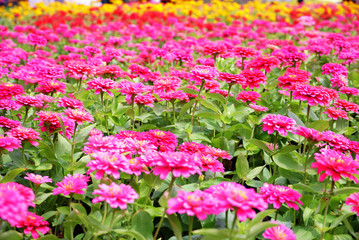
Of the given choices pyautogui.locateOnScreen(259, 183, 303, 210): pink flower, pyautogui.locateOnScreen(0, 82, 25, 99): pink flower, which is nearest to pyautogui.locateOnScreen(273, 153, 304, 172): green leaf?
pyautogui.locateOnScreen(259, 183, 303, 210): pink flower

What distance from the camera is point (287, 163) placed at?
1.50m

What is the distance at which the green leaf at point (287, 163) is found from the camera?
4.85 ft

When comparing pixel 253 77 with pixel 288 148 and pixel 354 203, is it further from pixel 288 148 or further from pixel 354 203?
pixel 354 203

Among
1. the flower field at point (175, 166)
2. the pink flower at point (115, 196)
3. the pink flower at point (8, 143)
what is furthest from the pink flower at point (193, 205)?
the pink flower at point (8, 143)

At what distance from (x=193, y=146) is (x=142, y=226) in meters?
0.46

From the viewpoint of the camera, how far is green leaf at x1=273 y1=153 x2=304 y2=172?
1.48 meters

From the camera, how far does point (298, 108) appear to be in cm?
199

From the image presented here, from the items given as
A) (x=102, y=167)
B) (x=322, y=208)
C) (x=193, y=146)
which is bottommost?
(x=322, y=208)

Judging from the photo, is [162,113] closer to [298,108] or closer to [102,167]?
[298,108]

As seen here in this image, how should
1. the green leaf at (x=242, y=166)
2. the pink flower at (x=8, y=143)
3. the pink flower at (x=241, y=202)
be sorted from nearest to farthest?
the pink flower at (x=241, y=202)
the pink flower at (x=8, y=143)
the green leaf at (x=242, y=166)

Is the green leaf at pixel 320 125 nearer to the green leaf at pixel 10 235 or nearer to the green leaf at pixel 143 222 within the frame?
the green leaf at pixel 143 222

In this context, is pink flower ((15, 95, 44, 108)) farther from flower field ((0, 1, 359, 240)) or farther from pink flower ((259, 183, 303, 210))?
pink flower ((259, 183, 303, 210))

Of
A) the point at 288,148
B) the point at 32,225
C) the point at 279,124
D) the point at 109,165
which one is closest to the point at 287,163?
the point at 288,148

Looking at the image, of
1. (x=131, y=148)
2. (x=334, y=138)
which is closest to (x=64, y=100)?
(x=131, y=148)
